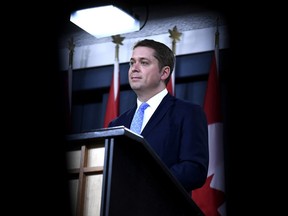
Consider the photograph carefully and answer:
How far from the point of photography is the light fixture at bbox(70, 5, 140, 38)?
14.5ft

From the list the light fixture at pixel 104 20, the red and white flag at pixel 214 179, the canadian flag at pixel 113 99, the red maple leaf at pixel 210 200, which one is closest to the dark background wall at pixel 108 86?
the canadian flag at pixel 113 99

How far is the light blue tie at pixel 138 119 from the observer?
2.86 meters

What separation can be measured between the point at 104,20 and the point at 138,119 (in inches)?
66.2

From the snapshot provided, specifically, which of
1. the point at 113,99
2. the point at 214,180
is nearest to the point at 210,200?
the point at 214,180

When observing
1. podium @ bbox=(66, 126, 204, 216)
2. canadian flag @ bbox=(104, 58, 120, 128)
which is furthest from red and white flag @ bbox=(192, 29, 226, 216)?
podium @ bbox=(66, 126, 204, 216)

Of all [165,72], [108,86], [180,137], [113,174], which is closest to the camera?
[113,174]

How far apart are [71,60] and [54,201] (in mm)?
3570

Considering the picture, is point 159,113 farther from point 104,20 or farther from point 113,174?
point 104,20

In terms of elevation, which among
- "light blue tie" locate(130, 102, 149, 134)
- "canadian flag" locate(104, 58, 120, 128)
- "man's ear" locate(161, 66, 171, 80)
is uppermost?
"canadian flag" locate(104, 58, 120, 128)

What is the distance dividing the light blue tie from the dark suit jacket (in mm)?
47

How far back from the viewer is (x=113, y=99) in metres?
4.72

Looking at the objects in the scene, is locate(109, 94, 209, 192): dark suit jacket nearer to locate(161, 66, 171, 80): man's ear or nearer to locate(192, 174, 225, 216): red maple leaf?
locate(161, 66, 171, 80): man's ear

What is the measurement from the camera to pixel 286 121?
13.2 feet

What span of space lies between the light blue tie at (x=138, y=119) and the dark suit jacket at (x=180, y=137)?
5 centimetres
